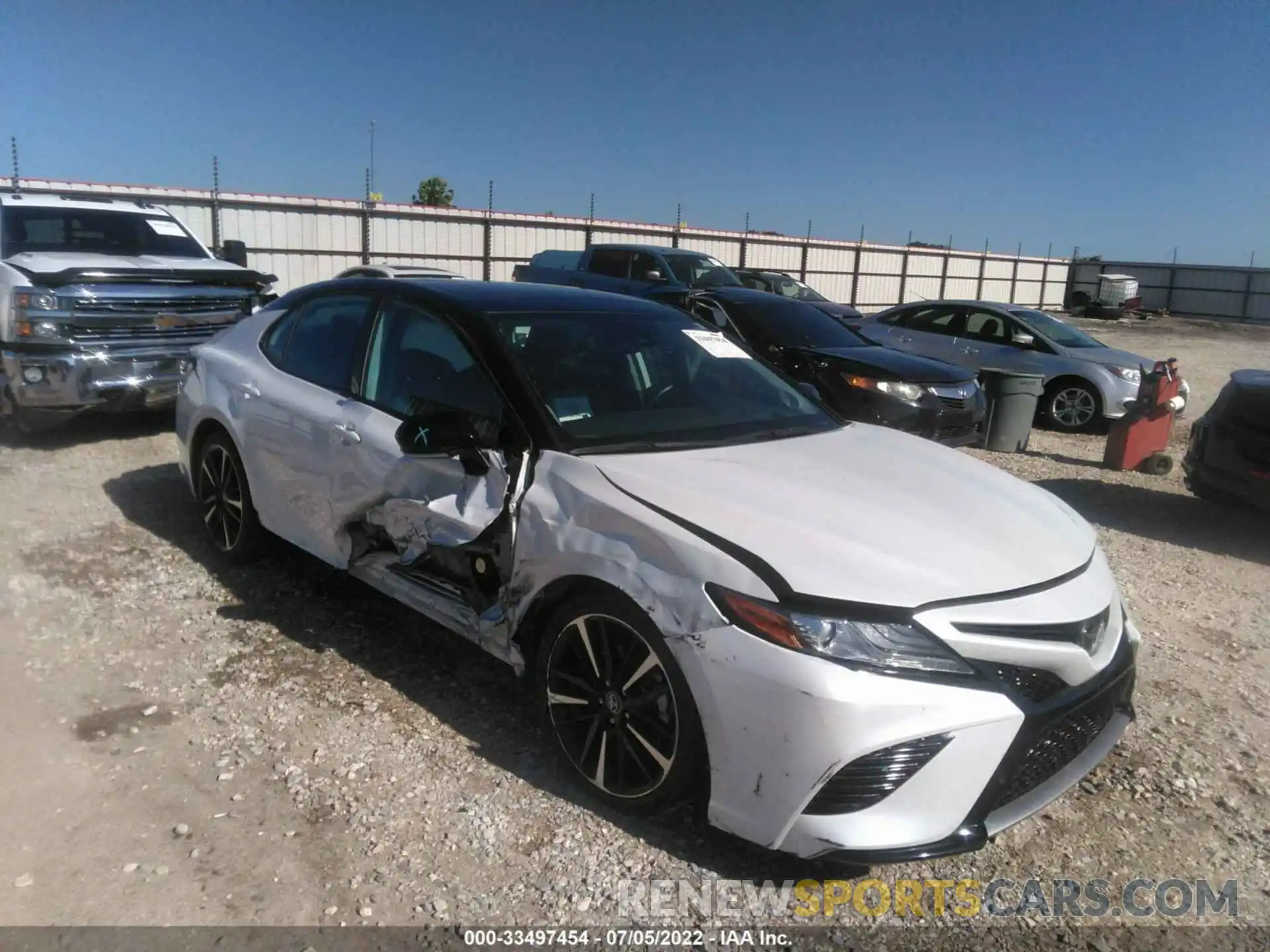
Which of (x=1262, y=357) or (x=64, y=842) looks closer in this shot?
(x=64, y=842)

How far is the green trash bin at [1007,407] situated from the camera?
9391 millimetres

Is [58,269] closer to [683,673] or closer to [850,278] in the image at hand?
[683,673]

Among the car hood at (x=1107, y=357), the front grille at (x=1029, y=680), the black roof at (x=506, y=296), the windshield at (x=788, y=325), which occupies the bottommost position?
the front grille at (x=1029, y=680)

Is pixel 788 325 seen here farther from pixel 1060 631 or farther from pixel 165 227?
pixel 1060 631

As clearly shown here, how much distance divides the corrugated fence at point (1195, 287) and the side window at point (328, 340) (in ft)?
135

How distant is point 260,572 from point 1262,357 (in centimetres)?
2563

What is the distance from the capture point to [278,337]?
4773 millimetres

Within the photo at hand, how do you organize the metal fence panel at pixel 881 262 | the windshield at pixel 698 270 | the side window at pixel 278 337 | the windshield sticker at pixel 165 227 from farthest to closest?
1. the metal fence panel at pixel 881 262
2. the windshield at pixel 698 270
3. the windshield sticker at pixel 165 227
4. the side window at pixel 278 337

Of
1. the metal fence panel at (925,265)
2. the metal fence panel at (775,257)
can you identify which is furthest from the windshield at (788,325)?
the metal fence panel at (925,265)

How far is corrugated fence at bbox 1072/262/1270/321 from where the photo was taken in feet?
126

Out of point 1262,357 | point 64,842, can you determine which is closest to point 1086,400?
Answer: point 64,842

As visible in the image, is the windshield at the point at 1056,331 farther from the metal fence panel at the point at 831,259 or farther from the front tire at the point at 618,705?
the metal fence panel at the point at 831,259

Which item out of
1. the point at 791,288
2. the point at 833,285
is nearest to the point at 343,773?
the point at 791,288

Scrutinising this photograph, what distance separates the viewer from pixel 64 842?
2.83 meters
